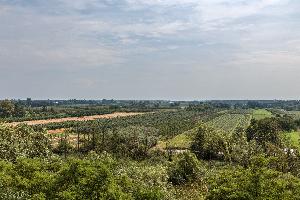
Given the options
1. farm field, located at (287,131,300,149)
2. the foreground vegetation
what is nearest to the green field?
farm field, located at (287,131,300,149)

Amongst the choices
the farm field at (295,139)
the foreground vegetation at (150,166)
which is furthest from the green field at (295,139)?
the foreground vegetation at (150,166)

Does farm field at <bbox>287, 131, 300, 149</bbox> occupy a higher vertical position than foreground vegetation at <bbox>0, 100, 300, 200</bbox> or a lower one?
lower

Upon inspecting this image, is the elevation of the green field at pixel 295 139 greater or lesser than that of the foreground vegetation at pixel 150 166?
lesser

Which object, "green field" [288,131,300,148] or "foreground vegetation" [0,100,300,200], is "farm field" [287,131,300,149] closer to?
"green field" [288,131,300,148]

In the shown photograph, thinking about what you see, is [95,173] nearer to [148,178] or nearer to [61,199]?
[61,199]

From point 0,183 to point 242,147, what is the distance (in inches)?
3041

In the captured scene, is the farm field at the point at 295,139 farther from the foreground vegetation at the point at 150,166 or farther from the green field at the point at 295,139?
the foreground vegetation at the point at 150,166

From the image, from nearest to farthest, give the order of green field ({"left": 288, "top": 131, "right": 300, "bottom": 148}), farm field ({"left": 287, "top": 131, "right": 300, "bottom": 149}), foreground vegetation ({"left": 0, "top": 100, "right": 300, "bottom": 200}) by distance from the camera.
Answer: foreground vegetation ({"left": 0, "top": 100, "right": 300, "bottom": 200}), green field ({"left": 288, "top": 131, "right": 300, "bottom": 148}), farm field ({"left": 287, "top": 131, "right": 300, "bottom": 149})

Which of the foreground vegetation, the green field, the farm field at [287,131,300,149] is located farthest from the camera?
the farm field at [287,131,300,149]

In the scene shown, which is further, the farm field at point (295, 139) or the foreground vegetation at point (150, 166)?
the farm field at point (295, 139)

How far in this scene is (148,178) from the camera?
6625 centimetres

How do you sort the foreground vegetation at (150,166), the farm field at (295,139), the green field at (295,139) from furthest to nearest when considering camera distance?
the farm field at (295,139) → the green field at (295,139) → the foreground vegetation at (150,166)

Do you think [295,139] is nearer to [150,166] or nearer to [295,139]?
[295,139]

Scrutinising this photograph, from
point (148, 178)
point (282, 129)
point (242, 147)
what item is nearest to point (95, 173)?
point (148, 178)
